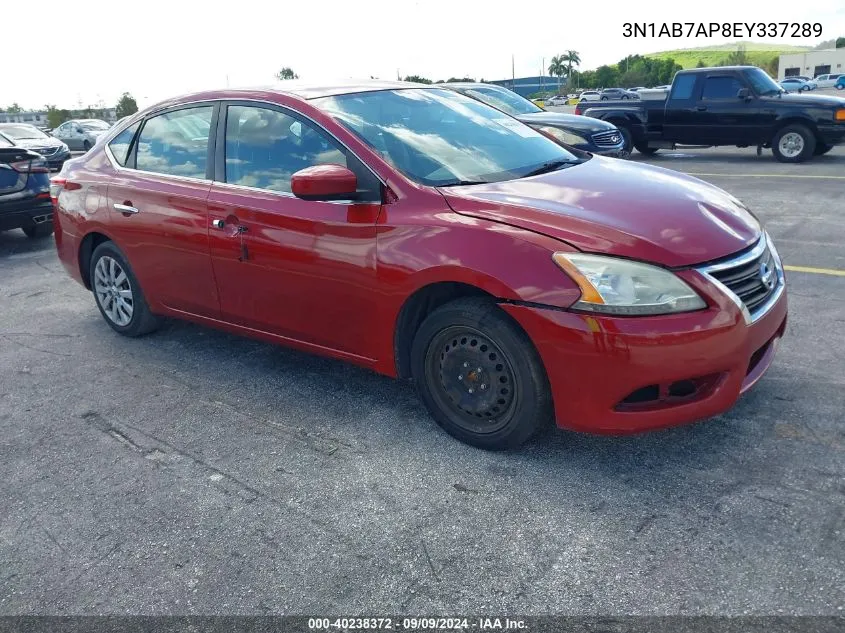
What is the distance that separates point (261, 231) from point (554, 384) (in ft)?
5.80

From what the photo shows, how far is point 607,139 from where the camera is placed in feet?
41.4

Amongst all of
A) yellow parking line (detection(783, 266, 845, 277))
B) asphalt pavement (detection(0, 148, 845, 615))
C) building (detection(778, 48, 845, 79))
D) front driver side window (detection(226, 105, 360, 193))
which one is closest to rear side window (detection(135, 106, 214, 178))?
front driver side window (detection(226, 105, 360, 193))

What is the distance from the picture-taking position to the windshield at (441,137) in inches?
140

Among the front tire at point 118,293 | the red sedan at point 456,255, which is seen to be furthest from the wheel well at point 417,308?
the front tire at point 118,293

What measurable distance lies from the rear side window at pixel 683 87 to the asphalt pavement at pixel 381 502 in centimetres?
1108

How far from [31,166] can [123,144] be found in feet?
15.0

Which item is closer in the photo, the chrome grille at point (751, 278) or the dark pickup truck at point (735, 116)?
the chrome grille at point (751, 278)

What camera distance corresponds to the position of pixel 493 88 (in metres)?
13.6

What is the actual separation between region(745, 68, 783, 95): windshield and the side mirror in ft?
41.6

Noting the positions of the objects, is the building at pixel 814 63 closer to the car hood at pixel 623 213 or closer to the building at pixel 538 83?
the building at pixel 538 83

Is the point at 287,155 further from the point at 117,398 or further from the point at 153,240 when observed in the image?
the point at 117,398

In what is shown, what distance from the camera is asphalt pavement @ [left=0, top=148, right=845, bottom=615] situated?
95.8 inches

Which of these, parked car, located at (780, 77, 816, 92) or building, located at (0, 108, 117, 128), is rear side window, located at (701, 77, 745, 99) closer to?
parked car, located at (780, 77, 816, 92)

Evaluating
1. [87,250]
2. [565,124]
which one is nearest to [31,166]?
[87,250]
